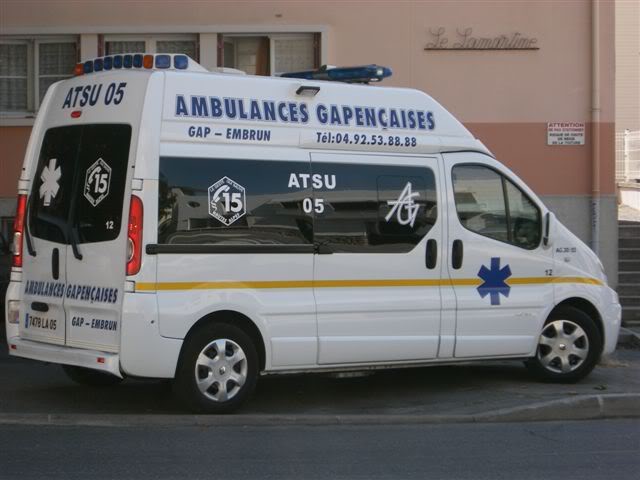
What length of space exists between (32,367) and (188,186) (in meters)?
3.70

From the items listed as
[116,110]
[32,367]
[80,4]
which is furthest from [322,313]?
[80,4]

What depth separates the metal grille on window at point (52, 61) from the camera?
14.2 meters

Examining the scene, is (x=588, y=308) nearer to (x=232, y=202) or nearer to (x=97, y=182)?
(x=232, y=202)

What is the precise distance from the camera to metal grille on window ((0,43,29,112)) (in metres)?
14.2

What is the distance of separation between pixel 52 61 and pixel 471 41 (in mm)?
5768

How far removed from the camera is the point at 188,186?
7.63 m

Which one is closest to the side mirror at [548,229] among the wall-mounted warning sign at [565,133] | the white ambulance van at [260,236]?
the white ambulance van at [260,236]

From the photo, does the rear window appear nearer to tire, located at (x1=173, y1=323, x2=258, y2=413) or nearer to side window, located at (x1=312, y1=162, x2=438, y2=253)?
tire, located at (x1=173, y1=323, x2=258, y2=413)

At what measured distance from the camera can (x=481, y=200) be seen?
9.03 metres

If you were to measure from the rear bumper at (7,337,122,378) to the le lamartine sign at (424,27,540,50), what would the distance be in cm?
778

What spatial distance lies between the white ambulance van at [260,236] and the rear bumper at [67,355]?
0.06 feet

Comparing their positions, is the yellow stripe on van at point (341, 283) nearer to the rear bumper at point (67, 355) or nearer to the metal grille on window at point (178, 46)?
the rear bumper at point (67, 355)

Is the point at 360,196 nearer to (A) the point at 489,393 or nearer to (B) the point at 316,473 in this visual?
(A) the point at 489,393

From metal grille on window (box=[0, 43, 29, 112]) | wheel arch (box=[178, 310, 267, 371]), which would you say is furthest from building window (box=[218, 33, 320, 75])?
wheel arch (box=[178, 310, 267, 371])
